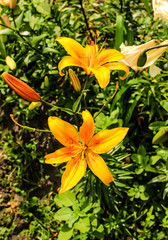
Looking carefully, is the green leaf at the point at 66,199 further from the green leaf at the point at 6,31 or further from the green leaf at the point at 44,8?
the green leaf at the point at 44,8

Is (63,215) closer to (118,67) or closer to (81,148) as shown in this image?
(81,148)

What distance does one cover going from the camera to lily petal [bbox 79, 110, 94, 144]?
1.09 metres

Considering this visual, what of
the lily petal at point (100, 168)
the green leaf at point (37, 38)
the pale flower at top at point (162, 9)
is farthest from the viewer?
the green leaf at point (37, 38)

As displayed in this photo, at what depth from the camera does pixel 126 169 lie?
5.54ft

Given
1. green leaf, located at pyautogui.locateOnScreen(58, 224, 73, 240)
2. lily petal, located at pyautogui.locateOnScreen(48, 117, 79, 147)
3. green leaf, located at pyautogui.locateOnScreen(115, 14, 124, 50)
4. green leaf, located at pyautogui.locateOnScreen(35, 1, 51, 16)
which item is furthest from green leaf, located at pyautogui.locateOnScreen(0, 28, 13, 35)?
green leaf, located at pyautogui.locateOnScreen(58, 224, 73, 240)

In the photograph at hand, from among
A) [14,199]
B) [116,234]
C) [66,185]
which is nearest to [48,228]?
[14,199]

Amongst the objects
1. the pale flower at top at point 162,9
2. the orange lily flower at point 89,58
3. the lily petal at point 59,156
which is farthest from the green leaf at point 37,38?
the lily petal at point 59,156

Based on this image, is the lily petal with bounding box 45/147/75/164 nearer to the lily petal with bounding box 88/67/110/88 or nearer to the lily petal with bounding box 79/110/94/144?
the lily petal with bounding box 79/110/94/144

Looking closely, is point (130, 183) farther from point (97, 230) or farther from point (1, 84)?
point (1, 84)

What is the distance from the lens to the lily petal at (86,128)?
1.09 meters

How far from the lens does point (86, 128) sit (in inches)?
44.1

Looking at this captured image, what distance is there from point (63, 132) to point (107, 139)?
0.22m

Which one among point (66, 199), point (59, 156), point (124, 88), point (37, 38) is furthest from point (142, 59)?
point (66, 199)

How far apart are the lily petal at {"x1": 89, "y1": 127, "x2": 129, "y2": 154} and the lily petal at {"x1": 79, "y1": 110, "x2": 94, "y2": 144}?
3 centimetres
